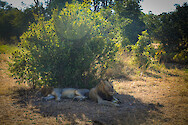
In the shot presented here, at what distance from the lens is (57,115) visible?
174 inches

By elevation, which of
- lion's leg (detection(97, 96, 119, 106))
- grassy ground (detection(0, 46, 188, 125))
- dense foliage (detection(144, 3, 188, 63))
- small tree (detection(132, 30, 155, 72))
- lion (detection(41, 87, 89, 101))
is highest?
dense foliage (detection(144, 3, 188, 63))

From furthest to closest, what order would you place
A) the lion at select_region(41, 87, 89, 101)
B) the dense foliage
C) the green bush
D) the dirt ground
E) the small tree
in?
1. the dense foliage
2. the small tree
3. the green bush
4. the lion at select_region(41, 87, 89, 101)
5. the dirt ground

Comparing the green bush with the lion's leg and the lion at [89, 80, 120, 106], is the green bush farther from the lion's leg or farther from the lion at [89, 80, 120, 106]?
the lion's leg

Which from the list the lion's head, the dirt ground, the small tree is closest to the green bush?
the dirt ground

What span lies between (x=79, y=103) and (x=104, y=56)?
245cm

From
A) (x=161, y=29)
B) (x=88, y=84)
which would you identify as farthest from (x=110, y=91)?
(x=161, y=29)

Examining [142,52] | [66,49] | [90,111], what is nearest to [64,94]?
[90,111]

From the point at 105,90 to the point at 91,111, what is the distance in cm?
98

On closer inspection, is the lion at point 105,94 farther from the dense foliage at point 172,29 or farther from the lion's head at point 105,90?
the dense foliage at point 172,29

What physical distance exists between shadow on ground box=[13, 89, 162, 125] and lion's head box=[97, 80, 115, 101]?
43 cm

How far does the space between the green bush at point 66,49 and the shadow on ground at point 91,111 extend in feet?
3.63

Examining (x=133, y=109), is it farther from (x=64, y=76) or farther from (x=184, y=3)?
(x=184, y=3)

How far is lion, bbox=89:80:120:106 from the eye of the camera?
5.30 metres

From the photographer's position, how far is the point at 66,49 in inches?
244
